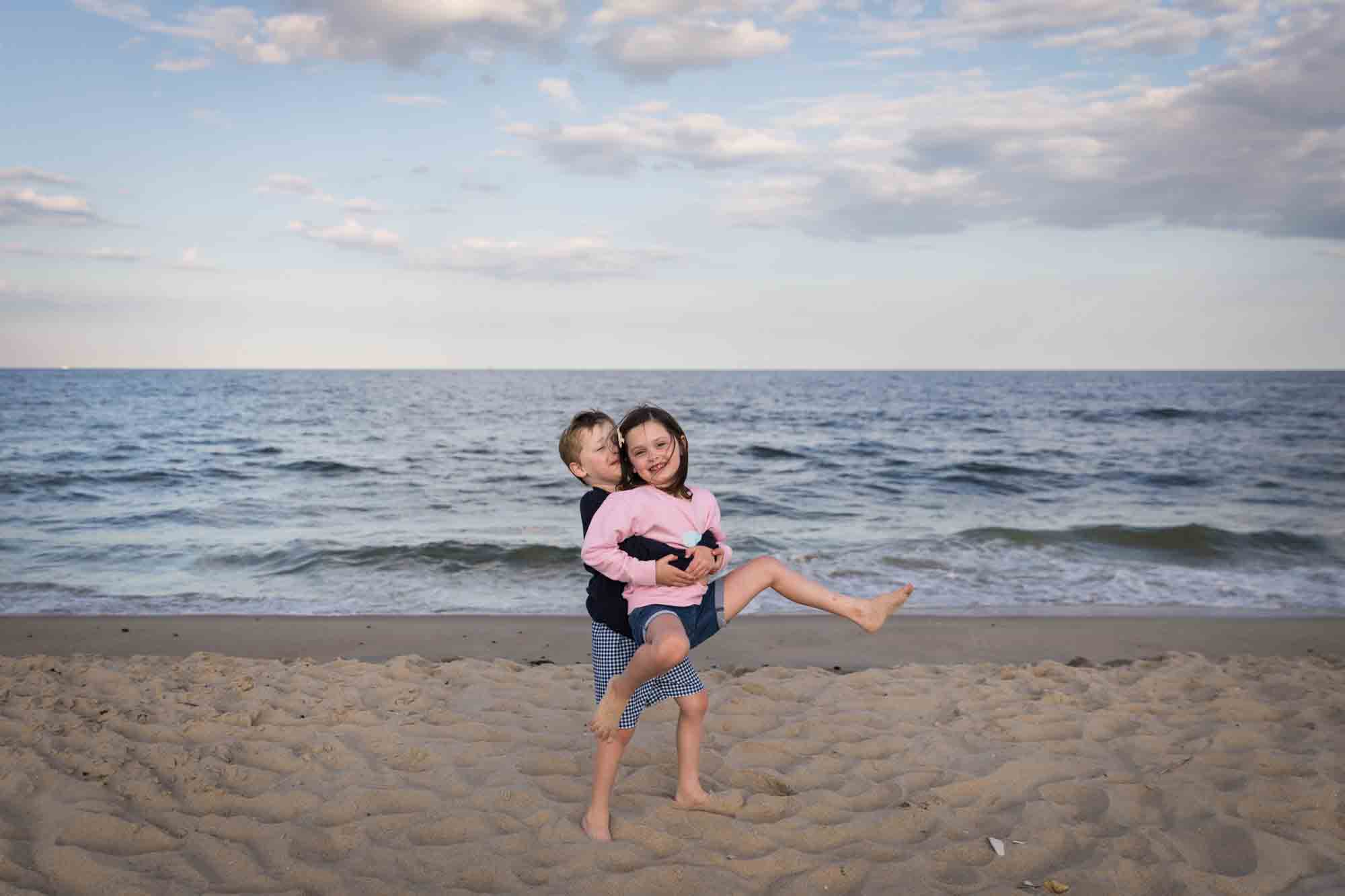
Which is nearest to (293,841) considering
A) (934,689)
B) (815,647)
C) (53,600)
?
(934,689)

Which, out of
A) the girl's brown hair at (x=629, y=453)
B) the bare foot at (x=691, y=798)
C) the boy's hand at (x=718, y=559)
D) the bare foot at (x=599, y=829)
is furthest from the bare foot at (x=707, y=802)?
the girl's brown hair at (x=629, y=453)

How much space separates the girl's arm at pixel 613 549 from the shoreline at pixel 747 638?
3.07 meters

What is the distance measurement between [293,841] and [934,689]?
339 cm

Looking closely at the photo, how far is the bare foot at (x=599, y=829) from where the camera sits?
335 centimetres

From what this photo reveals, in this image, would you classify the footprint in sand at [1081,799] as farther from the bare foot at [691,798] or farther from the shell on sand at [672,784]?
the bare foot at [691,798]

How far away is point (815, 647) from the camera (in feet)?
21.6

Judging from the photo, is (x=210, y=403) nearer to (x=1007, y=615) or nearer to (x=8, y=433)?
(x=8, y=433)

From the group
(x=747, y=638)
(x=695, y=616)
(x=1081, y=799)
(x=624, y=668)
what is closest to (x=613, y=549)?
(x=695, y=616)

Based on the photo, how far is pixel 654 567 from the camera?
10.6 feet

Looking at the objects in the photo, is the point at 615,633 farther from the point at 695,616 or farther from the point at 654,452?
the point at 654,452

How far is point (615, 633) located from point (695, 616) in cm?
37

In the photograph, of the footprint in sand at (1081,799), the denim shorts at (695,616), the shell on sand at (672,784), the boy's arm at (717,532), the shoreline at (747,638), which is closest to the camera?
the shell on sand at (672,784)

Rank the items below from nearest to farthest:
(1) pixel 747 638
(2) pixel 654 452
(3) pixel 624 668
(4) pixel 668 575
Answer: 1. (4) pixel 668 575
2. (2) pixel 654 452
3. (3) pixel 624 668
4. (1) pixel 747 638

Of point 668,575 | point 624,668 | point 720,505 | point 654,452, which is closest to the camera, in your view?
point 668,575
